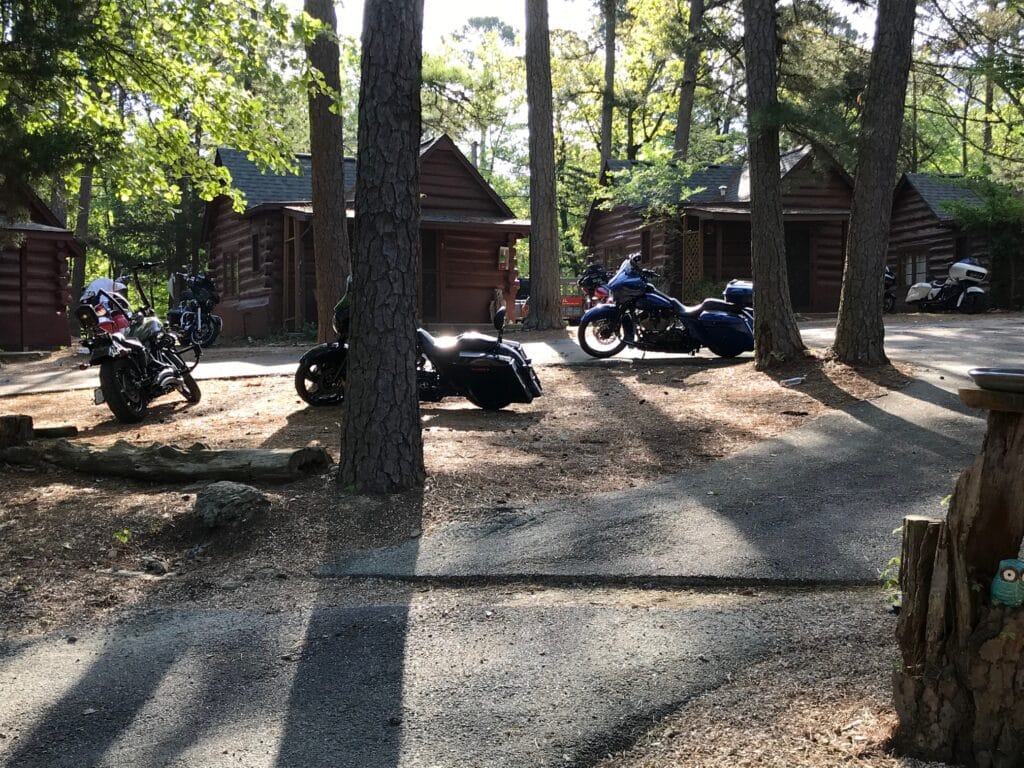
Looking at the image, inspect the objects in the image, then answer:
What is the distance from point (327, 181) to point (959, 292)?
17534mm

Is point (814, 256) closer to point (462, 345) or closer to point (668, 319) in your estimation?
point (668, 319)

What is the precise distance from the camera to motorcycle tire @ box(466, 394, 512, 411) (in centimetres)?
964

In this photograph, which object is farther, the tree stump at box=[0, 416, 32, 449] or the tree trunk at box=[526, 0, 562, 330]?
the tree trunk at box=[526, 0, 562, 330]

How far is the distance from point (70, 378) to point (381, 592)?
38.0 feet

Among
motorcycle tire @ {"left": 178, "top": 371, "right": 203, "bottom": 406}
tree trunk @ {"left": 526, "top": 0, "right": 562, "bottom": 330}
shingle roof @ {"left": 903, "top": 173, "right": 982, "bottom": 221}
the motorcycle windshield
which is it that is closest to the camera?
motorcycle tire @ {"left": 178, "top": 371, "right": 203, "bottom": 406}

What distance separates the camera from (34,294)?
2203cm

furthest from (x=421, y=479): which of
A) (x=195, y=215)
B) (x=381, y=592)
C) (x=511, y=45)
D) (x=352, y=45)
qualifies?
(x=511, y=45)

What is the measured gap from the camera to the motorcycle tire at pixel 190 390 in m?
10.9

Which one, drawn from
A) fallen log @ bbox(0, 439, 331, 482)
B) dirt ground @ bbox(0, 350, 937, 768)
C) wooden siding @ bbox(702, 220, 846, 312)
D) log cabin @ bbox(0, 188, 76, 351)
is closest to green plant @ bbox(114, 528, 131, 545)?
dirt ground @ bbox(0, 350, 937, 768)

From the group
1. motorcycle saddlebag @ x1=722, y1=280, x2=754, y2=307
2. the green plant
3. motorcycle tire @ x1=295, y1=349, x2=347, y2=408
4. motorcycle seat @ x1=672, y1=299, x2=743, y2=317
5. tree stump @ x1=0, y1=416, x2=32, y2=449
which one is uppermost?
motorcycle saddlebag @ x1=722, y1=280, x2=754, y2=307

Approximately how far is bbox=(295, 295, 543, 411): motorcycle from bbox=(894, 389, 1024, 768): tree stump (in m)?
6.62

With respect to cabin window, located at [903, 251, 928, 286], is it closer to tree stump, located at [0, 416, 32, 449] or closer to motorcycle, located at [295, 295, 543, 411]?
motorcycle, located at [295, 295, 543, 411]

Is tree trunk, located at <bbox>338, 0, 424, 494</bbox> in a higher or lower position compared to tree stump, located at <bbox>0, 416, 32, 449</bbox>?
higher

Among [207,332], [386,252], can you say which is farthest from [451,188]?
[386,252]
